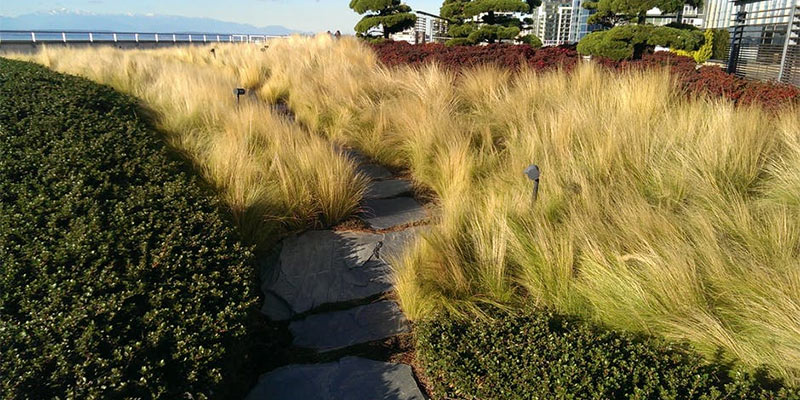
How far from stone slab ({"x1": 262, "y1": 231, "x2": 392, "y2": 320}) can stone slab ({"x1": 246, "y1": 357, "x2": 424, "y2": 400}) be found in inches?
21.1

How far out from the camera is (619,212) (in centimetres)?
308

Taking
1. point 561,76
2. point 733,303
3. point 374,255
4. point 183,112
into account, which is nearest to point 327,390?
point 374,255

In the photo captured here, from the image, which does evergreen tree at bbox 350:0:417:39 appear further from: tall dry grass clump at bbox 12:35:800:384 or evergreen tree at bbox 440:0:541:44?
tall dry grass clump at bbox 12:35:800:384

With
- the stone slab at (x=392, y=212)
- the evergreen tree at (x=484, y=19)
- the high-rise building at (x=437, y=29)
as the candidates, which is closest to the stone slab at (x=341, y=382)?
the stone slab at (x=392, y=212)

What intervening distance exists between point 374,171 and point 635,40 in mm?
6201

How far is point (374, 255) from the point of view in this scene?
3449mm

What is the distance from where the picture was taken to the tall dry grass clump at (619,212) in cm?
235

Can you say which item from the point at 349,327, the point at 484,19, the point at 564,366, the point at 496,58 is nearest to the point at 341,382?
the point at 349,327

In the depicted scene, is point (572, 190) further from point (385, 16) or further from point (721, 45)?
point (721, 45)

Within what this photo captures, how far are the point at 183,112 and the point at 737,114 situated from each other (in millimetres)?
5730

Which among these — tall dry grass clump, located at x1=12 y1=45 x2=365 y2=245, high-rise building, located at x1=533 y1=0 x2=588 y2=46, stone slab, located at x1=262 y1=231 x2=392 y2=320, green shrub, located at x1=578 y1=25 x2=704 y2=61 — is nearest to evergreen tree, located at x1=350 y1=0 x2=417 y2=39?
green shrub, located at x1=578 y1=25 x2=704 y2=61

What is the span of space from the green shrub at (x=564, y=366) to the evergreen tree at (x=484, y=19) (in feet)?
38.9

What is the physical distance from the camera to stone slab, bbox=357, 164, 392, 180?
16.8 ft

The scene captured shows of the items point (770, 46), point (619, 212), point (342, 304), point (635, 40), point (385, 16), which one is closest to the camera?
point (342, 304)
